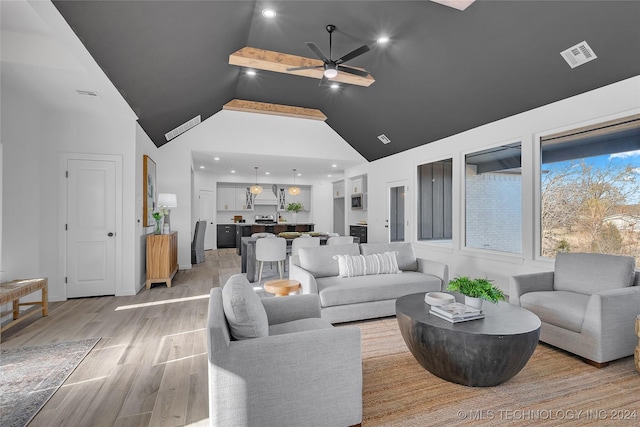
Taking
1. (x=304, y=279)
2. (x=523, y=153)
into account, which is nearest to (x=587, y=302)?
(x=523, y=153)

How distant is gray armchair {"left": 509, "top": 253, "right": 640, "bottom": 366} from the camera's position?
241 centimetres

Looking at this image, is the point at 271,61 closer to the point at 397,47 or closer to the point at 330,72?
the point at 330,72

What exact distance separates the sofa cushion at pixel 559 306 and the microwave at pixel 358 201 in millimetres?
5915

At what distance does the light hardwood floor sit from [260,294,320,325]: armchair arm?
0.67m

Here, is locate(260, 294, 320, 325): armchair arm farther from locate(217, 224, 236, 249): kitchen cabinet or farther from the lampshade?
locate(217, 224, 236, 249): kitchen cabinet

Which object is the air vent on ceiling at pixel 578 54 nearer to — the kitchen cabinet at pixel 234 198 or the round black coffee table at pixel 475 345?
the round black coffee table at pixel 475 345

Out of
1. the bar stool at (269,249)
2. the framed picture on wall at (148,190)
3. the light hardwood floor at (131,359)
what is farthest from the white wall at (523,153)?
the framed picture on wall at (148,190)

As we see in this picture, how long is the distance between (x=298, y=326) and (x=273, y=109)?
17.8 feet

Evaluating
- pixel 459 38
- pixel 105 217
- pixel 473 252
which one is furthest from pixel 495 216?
pixel 105 217

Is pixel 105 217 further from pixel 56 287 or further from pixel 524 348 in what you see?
pixel 524 348

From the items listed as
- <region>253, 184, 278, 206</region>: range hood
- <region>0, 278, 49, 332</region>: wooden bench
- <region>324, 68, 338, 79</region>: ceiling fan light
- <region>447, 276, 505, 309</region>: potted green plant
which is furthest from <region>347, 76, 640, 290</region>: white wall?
<region>0, 278, 49, 332</region>: wooden bench

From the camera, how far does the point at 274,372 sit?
1.57 meters

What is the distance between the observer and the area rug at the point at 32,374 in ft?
6.30

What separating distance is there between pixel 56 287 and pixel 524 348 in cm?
551
